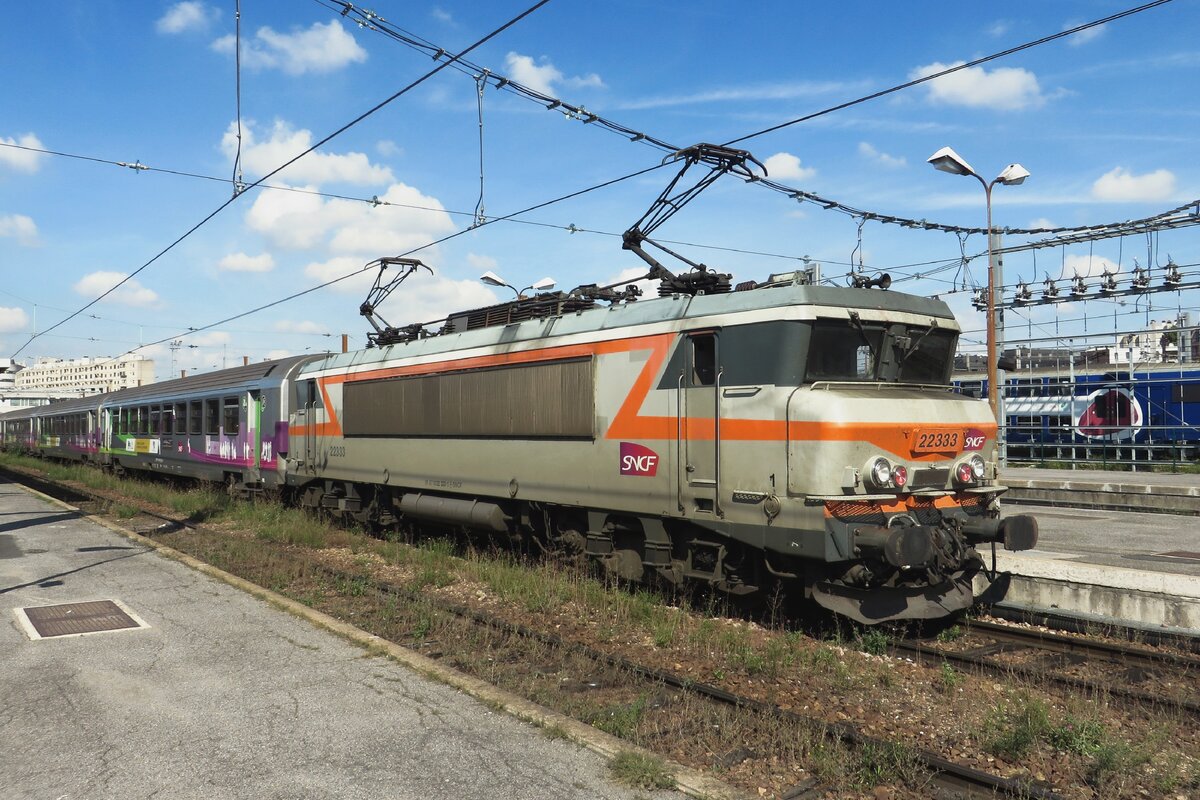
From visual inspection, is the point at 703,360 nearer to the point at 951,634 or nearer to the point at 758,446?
the point at 758,446

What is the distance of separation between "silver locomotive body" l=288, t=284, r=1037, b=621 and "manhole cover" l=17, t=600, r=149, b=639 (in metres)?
4.49

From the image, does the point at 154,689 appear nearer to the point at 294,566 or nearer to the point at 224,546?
the point at 294,566

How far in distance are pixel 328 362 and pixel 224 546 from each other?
166 inches

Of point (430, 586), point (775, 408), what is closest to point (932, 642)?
point (775, 408)

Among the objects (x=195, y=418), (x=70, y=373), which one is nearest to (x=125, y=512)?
(x=195, y=418)

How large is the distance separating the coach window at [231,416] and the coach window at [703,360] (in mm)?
14340

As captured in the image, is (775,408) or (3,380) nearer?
(775,408)

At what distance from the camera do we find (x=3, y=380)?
52.8 metres

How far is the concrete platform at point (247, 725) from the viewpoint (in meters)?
4.76

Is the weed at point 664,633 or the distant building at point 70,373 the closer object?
the weed at point 664,633

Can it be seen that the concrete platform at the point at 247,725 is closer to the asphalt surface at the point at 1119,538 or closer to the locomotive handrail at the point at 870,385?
the locomotive handrail at the point at 870,385

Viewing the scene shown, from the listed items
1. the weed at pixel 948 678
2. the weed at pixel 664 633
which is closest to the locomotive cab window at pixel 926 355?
the weed at pixel 948 678

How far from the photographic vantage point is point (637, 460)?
9.25 metres

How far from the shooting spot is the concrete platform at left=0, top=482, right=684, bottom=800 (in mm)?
4758
